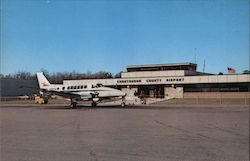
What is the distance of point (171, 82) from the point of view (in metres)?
47.8

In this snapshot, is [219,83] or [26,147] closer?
[26,147]

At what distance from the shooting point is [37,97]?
40.6 meters

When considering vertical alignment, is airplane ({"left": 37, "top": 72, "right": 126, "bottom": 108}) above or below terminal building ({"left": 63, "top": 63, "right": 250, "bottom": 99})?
below

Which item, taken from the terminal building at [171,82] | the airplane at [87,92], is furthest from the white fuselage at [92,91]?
the terminal building at [171,82]

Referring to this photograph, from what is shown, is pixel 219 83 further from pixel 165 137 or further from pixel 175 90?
pixel 165 137

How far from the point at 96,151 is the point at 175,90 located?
42.7 m

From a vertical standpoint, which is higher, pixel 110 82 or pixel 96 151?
pixel 110 82

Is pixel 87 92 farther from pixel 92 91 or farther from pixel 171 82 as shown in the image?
pixel 171 82

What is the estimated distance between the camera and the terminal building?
42.7m

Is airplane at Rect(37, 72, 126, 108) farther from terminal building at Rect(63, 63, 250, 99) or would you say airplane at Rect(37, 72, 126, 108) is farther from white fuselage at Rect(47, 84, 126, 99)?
terminal building at Rect(63, 63, 250, 99)

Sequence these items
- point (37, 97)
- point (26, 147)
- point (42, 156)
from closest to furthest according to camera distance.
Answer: point (42, 156) → point (26, 147) → point (37, 97)

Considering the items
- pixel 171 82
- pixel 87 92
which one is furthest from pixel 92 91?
pixel 171 82

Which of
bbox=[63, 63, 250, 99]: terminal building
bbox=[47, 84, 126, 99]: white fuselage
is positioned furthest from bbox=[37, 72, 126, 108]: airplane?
bbox=[63, 63, 250, 99]: terminal building

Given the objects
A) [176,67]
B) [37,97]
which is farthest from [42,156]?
[176,67]
